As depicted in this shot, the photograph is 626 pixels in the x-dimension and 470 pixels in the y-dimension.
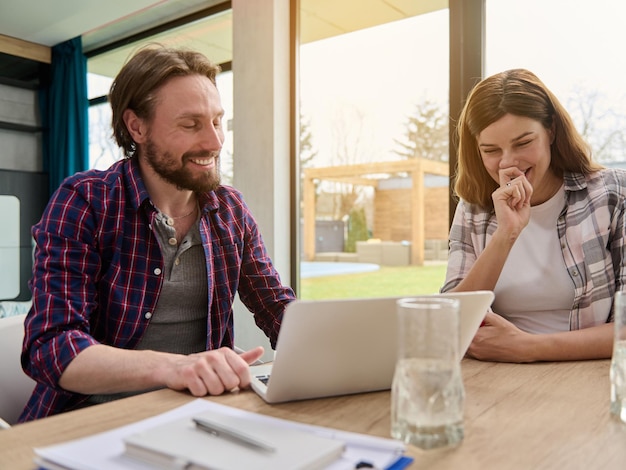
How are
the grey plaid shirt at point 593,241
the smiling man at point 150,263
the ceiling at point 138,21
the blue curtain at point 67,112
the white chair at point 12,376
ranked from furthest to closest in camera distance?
the blue curtain at point 67,112 < the ceiling at point 138,21 < the grey plaid shirt at point 593,241 < the white chair at point 12,376 < the smiling man at point 150,263

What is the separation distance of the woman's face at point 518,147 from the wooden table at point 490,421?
0.68 metres

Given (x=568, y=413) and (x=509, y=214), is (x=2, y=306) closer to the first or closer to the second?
(x=509, y=214)

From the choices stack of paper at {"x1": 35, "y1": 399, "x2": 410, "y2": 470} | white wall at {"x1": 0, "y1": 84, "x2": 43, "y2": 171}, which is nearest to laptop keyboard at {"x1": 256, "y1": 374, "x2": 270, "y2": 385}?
stack of paper at {"x1": 35, "y1": 399, "x2": 410, "y2": 470}

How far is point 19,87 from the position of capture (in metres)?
5.13

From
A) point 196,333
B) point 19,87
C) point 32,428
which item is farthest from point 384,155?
point 19,87

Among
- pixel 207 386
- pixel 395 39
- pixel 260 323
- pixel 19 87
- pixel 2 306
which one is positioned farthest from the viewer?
pixel 19 87

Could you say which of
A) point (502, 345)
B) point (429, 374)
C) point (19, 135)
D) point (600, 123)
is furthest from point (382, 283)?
point (19, 135)

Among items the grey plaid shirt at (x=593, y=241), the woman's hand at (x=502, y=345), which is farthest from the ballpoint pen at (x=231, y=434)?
the grey plaid shirt at (x=593, y=241)

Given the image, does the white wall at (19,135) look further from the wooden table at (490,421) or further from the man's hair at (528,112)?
the wooden table at (490,421)

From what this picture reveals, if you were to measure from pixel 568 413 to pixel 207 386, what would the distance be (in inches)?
20.5

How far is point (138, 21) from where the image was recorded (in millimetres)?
4352

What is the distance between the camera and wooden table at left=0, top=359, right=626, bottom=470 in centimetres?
63

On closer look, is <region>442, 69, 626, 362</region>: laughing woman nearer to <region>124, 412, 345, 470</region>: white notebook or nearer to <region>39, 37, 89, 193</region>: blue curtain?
<region>124, 412, 345, 470</region>: white notebook

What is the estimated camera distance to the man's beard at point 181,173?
4.84ft
